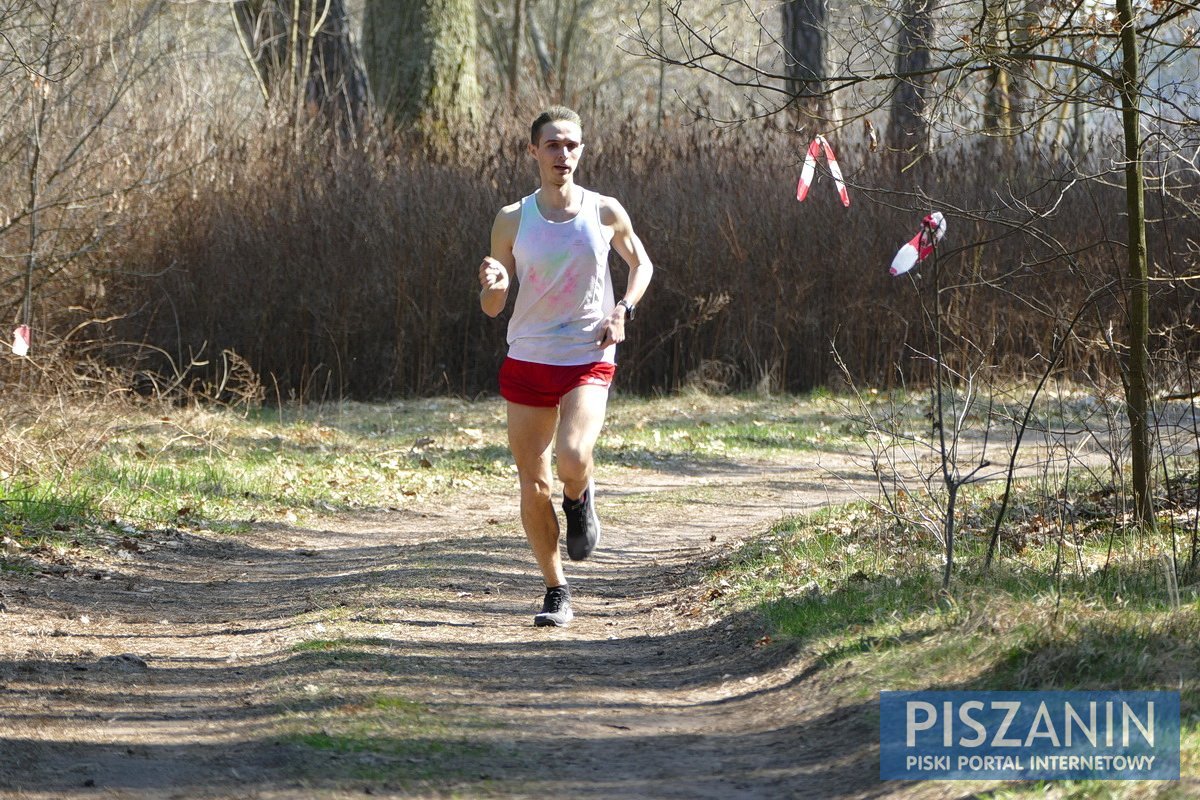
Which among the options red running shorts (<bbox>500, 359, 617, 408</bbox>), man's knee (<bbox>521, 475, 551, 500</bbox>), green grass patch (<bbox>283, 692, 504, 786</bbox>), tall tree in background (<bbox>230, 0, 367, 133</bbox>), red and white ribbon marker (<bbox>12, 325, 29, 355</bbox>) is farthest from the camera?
tall tree in background (<bbox>230, 0, 367, 133</bbox>)

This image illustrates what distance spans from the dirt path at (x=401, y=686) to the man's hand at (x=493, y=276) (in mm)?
1424

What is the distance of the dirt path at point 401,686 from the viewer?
13.7 ft

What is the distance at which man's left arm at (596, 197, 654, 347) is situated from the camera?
5.81 m

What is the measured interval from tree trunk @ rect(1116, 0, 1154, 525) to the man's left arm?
218cm

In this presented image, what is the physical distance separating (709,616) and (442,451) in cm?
688

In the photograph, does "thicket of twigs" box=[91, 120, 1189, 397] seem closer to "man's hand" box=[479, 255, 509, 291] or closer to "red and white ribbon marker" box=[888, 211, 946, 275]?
"red and white ribbon marker" box=[888, 211, 946, 275]

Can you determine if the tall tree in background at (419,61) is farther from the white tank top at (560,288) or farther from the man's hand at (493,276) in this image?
the man's hand at (493,276)

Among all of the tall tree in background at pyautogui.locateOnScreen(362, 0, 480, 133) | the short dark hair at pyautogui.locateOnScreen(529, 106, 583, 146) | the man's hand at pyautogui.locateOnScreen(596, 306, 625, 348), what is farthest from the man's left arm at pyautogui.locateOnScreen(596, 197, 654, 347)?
the tall tree in background at pyautogui.locateOnScreen(362, 0, 480, 133)

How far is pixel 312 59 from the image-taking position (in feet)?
68.5

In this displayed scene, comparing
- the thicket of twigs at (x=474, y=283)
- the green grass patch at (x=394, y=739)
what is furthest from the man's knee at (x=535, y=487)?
the thicket of twigs at (x=474, y=283)

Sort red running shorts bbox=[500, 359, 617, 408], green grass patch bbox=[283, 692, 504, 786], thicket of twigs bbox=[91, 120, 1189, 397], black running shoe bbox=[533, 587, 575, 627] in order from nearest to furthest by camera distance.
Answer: green grass patch bbox=[283, 692, 504, 786], red running shorts bbox=[500, 359, 617, 408], black running shoe bbox=[533, 587, 575, 627], thicket of twigs bbox=[91, 120, 1189, 397]

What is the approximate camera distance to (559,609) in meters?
6.30

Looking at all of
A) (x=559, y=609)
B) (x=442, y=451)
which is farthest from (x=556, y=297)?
(x=442, y=451)

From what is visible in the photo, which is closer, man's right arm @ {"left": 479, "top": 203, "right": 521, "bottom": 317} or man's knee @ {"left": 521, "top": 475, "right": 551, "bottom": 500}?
man's right arm @ {"left": 479, "top": 203, "right": 521, "bottom": 317}
